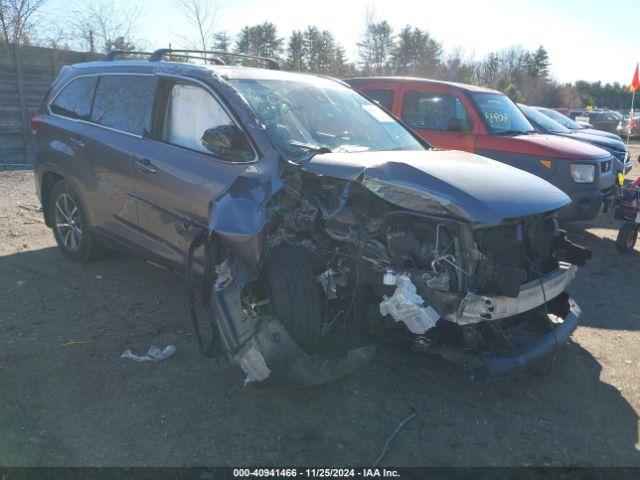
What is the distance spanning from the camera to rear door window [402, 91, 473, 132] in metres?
7.61

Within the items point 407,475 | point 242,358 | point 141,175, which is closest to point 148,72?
point 141,175

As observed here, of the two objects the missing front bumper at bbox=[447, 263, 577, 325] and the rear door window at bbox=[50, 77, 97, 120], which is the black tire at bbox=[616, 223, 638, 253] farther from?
the rear door window at bbox=[50, 77, 97, 120]

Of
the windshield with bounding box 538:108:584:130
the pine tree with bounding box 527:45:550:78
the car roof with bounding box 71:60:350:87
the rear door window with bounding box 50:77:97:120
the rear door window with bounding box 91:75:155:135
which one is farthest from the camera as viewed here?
the pine tree with bounding box 527:45:550:78

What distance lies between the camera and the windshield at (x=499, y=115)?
24.8ft

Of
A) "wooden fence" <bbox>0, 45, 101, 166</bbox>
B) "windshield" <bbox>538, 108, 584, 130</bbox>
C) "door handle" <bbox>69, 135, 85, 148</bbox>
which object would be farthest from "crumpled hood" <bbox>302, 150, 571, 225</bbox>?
"wooden fence" <bbox>0, 45, 101, 166</bbox>

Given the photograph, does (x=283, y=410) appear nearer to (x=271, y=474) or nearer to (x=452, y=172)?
(x=271, y=474)

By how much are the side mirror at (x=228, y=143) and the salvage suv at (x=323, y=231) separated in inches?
0.4

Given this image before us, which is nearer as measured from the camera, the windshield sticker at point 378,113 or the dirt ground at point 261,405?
the dirt ground at point 261,405

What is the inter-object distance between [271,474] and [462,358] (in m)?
1.28

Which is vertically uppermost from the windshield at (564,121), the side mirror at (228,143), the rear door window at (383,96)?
the rear door window at (383,96)

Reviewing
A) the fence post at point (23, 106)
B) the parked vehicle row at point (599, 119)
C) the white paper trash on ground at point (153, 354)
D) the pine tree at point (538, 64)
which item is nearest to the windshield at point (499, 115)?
the white paper trash on ground at point (153, 354)

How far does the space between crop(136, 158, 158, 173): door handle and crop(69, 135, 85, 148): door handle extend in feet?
3.44

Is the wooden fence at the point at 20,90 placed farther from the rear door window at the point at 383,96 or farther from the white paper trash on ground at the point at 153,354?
the white paper trash on ground at the point at 153,354

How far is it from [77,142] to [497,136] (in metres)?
5.33
